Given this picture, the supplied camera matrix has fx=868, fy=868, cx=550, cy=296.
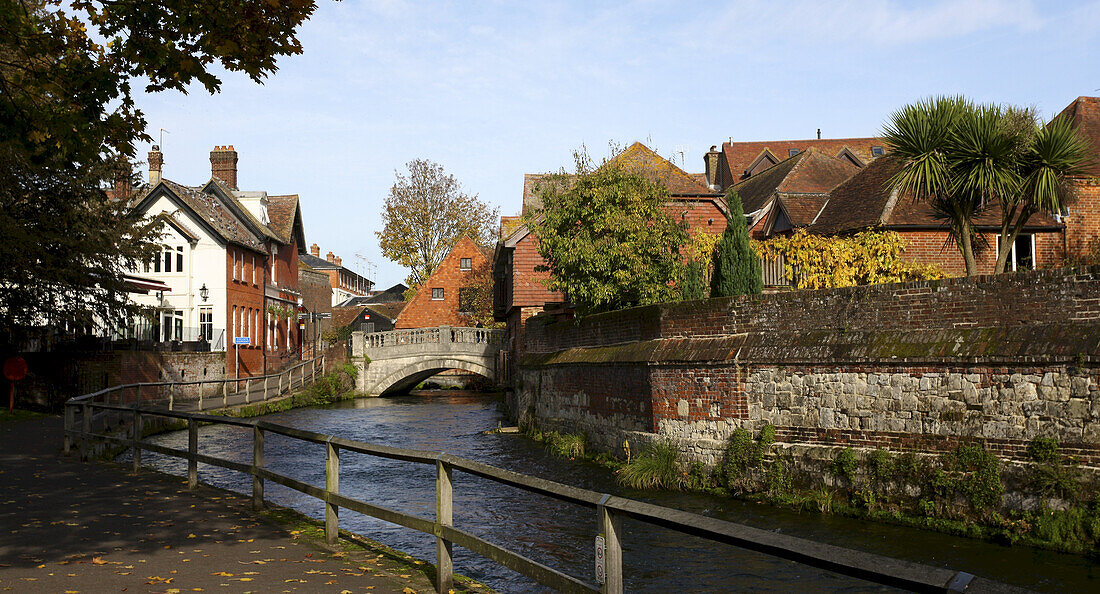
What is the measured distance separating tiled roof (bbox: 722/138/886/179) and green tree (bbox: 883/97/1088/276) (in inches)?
1717

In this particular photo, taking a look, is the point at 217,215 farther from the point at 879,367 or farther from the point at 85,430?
the point at 879,367

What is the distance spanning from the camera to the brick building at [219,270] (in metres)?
42.1

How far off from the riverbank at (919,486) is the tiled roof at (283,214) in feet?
138

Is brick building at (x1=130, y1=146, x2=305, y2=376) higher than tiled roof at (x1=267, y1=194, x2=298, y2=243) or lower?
lower

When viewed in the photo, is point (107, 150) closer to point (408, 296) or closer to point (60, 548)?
point (60, 548)

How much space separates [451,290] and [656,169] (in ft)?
98.1

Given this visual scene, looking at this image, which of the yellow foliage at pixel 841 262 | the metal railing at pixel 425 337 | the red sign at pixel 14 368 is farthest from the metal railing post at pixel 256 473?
the metal railing at pixel 425 337

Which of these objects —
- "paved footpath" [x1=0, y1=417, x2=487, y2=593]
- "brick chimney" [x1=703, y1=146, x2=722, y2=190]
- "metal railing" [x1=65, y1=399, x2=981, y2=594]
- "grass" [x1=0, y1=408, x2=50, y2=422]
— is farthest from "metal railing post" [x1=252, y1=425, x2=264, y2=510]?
"brick chimney" [x1=703, y1=146, x2=722, y2=190]

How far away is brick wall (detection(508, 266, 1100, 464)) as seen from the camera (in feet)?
35.9

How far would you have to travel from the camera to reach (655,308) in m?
16.8

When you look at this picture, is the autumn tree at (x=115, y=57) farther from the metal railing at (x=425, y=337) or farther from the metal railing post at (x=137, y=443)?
the metal railing at (x=425, y=337)

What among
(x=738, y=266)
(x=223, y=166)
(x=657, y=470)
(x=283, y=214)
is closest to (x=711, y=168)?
(x=283, y=214)

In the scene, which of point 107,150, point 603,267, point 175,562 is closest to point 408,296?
point 603,267

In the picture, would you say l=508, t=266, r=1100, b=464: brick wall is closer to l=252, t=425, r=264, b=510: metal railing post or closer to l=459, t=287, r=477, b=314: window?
l=252, t=425, r=264, b=510: metal railing post
